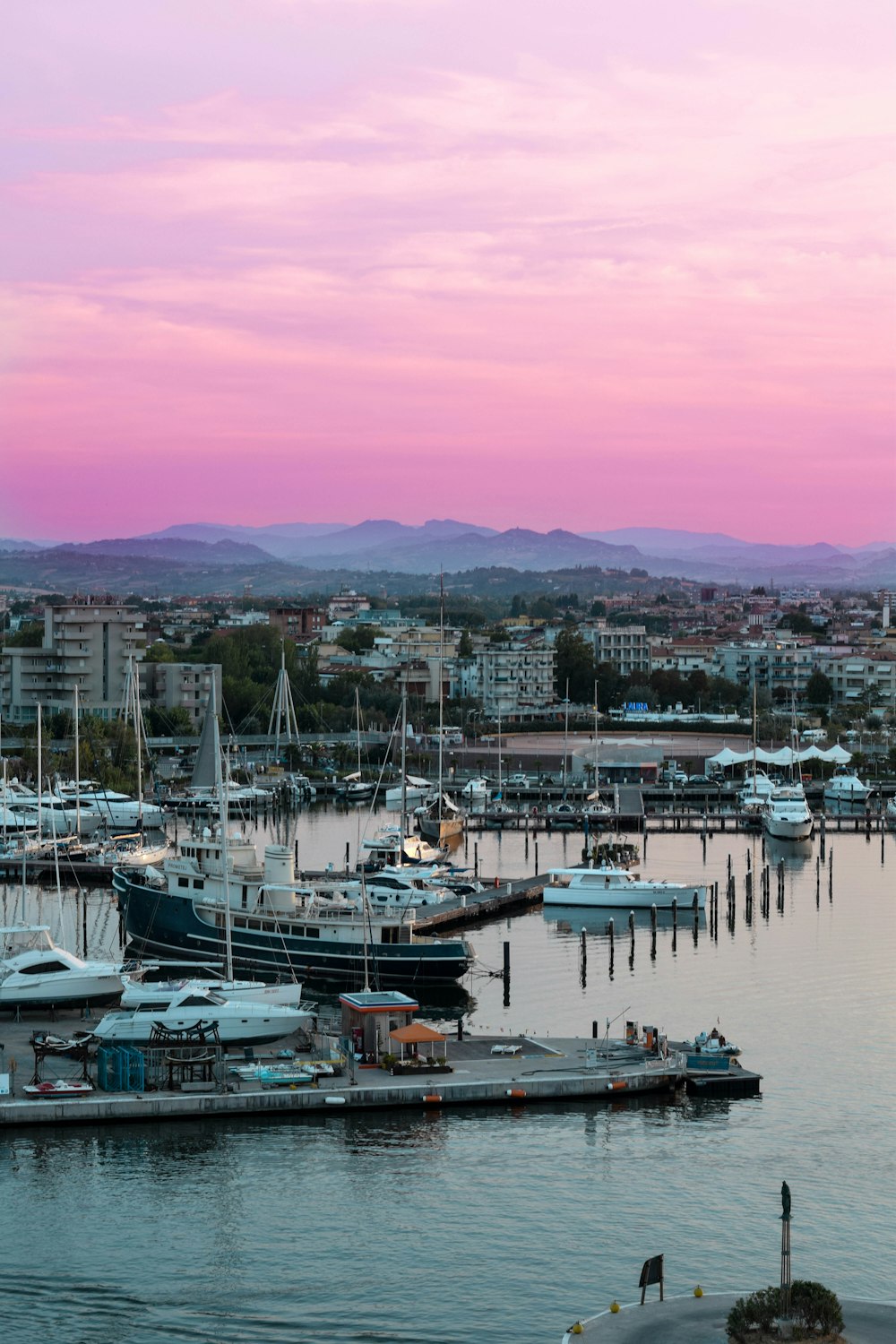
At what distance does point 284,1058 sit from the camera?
24.4 metres

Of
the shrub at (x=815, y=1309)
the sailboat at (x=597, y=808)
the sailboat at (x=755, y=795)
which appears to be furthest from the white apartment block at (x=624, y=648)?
the shrub at (x=815, y=1309)

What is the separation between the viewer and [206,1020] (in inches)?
993

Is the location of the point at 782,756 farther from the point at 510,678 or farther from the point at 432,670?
the point at 432,670

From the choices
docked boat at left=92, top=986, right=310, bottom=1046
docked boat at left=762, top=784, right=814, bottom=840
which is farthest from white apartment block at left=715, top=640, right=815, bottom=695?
docked boat at left=92, top=986, right=310, bottom=1046

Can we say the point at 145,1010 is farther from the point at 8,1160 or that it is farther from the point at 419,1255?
the point at 419,1255

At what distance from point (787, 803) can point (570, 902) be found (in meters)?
16.0

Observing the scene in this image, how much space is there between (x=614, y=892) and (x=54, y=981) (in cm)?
1603

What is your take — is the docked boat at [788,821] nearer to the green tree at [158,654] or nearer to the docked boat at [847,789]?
the docked boat at [847,789]

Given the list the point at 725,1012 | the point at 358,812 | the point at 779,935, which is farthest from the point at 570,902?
the point at 358,812

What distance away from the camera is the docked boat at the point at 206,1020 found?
24766mm

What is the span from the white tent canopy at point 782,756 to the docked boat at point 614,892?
2658cm

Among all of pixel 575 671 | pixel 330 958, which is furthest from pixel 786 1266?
pixel 575 671

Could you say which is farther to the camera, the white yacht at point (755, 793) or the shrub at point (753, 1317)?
the white yacht at point (755, 793)

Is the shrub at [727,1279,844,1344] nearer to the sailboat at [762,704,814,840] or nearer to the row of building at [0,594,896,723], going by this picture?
the sailboat at [762,704,814,840]
